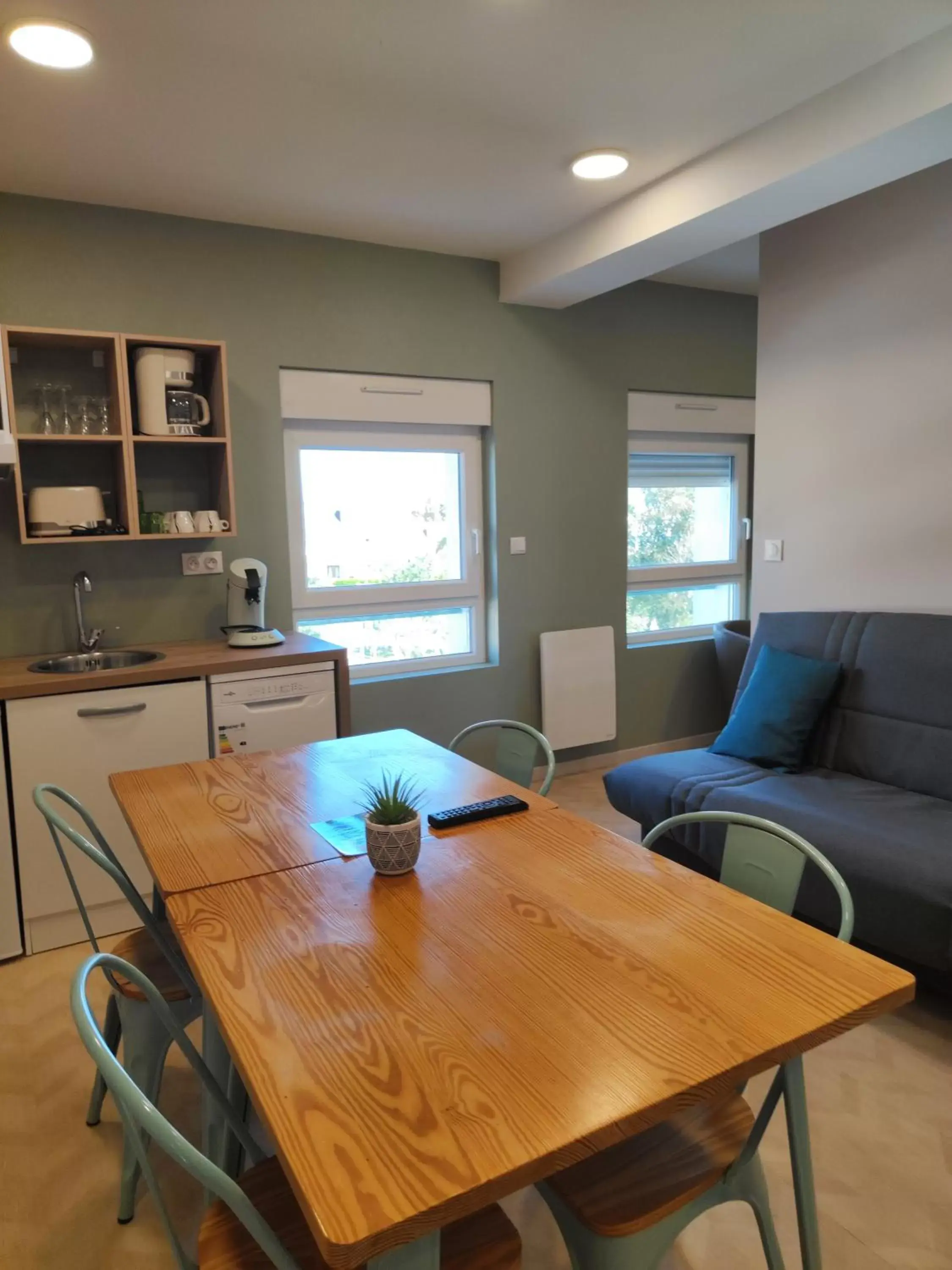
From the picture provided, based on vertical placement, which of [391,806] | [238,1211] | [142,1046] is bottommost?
[142,1046]

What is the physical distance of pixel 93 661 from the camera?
298cm

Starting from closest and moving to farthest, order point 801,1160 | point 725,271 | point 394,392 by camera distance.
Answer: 1. point 801,1160
2. point 394,392
3. point 725,271

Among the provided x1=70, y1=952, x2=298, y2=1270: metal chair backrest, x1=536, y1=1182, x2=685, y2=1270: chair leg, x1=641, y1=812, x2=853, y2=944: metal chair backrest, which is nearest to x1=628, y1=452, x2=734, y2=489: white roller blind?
x1=641, y1=812, x2=853, y2=944: metal chair backrest

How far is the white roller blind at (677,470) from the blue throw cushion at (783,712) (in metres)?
1.79

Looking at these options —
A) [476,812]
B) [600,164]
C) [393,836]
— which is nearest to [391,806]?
[393,836]

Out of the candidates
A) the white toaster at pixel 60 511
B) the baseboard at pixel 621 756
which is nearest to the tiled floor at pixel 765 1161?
the white toaster at pixel 60 511

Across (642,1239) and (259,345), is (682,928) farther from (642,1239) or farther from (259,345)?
(259,345)

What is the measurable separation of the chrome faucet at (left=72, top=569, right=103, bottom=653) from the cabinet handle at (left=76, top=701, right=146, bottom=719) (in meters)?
0.50

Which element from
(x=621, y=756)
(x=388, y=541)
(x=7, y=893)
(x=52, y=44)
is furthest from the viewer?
(x=621, y=756)

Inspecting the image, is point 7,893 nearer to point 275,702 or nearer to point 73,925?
point 73,925

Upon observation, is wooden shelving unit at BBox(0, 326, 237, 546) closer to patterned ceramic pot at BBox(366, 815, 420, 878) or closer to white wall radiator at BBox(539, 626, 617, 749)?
white wall radiator at BBox(539, 626, 617, 749)

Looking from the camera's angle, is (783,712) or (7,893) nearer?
(7,893)

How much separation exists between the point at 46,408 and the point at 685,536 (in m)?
3.30

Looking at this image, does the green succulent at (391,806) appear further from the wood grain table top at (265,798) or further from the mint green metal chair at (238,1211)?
the mint green metal chair at (238,1211)
